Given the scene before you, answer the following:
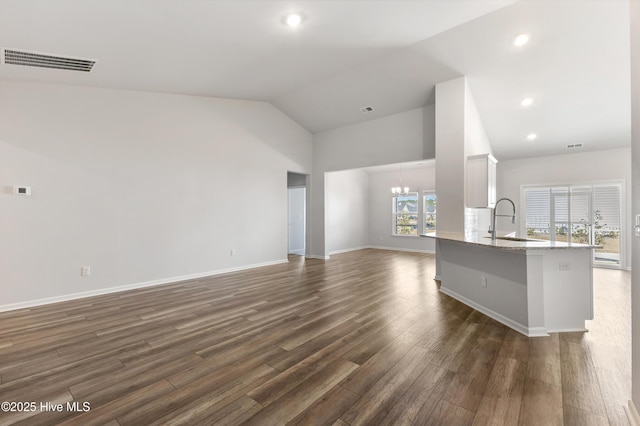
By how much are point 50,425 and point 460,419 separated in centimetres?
242

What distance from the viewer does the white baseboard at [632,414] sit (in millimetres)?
1619

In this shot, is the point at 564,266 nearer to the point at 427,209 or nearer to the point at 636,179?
the point at 636,179

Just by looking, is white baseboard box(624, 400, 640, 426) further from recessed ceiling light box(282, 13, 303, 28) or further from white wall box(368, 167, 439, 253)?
white wall box(368, 167, 439, 253)

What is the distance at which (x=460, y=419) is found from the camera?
170 cm

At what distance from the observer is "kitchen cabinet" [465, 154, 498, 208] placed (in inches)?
174

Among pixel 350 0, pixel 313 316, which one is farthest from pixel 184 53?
pixel 313 316

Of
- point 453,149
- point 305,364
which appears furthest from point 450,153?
point 305,364

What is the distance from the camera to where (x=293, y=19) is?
3.29m

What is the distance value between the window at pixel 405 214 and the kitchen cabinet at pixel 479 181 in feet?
15.7

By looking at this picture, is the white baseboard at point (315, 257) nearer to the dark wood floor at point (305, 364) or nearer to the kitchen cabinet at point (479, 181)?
the dark wood floor at point (305, 364)

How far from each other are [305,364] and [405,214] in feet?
26.1

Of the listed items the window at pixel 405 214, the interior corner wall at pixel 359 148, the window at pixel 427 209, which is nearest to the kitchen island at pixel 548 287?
the interior corner wall at pixel 359 148

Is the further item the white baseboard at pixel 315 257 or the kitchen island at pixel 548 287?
the white baseboard at pixel 315 257

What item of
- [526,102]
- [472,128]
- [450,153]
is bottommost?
[450,153]
